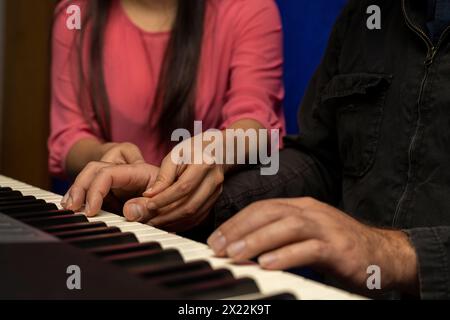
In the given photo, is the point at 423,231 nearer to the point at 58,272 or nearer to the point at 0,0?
the point at 58,272

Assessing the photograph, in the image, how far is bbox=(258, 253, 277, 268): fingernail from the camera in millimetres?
541

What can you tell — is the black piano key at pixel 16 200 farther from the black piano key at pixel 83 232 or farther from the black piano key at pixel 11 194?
the black piano key at pixel 83 232

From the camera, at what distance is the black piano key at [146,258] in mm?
535

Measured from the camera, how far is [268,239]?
0.56 metres

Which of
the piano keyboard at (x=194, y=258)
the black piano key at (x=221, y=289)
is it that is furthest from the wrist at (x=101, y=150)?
the black piano key at (x=221, y=289)

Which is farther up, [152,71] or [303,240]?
[152,71]

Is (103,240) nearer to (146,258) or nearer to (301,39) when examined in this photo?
(146,258)

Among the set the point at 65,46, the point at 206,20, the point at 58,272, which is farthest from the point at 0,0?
the point at 58,272

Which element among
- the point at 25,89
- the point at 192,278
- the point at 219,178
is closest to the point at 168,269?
the point at 192,278

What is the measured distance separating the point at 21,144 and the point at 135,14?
74 cm

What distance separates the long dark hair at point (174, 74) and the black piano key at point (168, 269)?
89 centimetres

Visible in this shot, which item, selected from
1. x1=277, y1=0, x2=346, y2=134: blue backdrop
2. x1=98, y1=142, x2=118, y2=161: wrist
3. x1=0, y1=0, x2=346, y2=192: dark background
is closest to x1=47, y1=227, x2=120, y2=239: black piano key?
x1=98, y1=142, x2=118, y2=161: wrist

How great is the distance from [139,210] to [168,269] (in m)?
0.26

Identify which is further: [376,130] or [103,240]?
[376,130]
